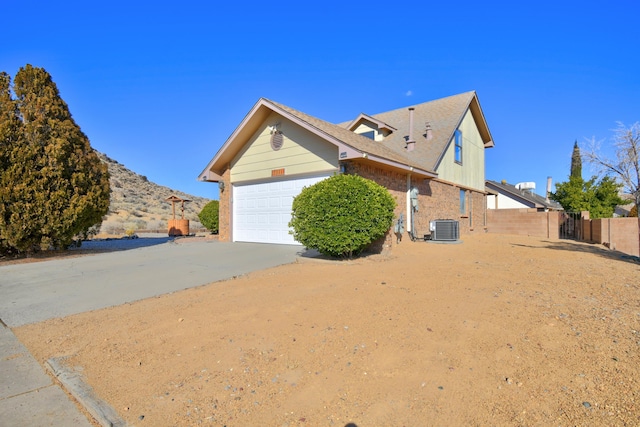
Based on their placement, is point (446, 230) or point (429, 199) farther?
point (429, 199)

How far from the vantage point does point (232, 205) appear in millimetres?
14508

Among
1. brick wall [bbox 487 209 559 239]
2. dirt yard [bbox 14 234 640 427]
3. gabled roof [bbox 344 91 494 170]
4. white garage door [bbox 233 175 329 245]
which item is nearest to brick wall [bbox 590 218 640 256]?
brick wall [bbox 487 209 559 239]

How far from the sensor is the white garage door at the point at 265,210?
1227 centimetres

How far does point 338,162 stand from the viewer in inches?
424

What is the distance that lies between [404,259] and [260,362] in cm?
598

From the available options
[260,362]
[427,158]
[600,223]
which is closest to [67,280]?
[260,362]

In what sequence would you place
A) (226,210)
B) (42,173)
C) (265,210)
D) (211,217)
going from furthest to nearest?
(211,217) < (226,210) < (265,210) < (42,173)

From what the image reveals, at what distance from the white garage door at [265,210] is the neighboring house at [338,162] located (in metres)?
0.04

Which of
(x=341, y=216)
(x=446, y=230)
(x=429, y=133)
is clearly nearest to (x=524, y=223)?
(x=429, y=133)

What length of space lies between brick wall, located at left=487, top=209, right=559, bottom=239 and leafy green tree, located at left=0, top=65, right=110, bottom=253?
2106 centimetres

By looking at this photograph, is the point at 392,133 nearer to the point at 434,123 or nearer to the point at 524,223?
the point at 434,123

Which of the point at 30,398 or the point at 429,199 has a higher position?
the point at 429,199

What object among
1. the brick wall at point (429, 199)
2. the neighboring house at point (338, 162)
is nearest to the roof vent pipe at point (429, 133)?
the neighboring house at point (338, 162)

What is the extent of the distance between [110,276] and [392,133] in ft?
46.0
